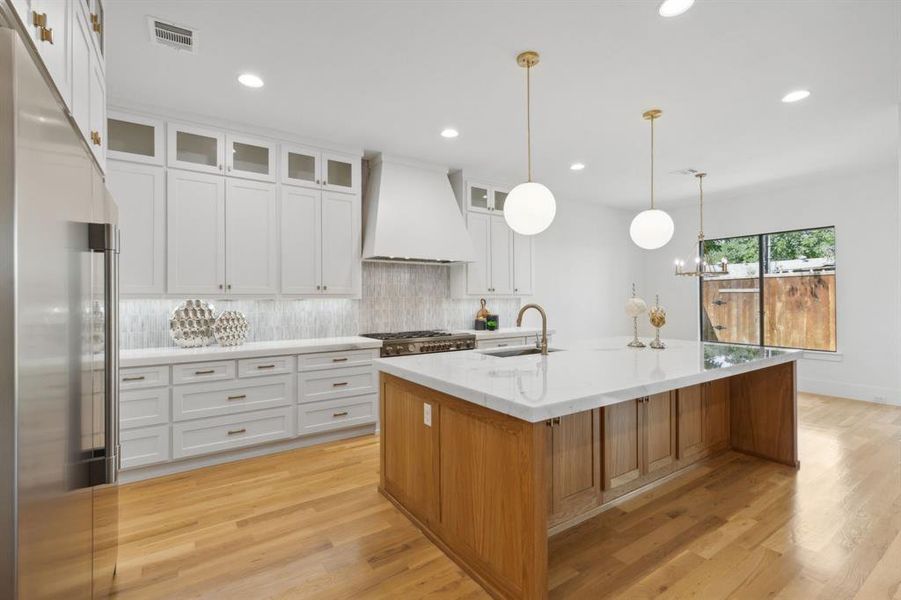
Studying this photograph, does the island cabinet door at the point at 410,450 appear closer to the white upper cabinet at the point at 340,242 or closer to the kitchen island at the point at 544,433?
the kitchen island at the point at 544,433

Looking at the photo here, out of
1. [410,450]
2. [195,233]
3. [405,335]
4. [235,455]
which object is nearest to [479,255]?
[405,335]

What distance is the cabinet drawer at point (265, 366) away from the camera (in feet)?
11.1

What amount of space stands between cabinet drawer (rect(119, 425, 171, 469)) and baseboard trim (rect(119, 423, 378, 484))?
0.08 m

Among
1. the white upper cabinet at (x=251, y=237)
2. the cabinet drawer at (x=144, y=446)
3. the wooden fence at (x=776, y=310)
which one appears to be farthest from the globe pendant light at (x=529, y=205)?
the wooden fence at (x=776, y=310)

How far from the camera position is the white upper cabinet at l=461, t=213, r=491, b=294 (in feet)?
16.4

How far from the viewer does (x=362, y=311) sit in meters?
4.54

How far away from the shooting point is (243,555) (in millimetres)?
2156

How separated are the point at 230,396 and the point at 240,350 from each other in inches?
13.9

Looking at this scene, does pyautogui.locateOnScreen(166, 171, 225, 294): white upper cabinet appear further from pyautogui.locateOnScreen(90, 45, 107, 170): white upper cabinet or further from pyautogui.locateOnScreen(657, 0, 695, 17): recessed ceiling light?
pyautogui.locateOnScreen(657, 0, 695, 17): recessed ceiling light

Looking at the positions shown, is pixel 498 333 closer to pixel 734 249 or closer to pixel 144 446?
pixel 144 446

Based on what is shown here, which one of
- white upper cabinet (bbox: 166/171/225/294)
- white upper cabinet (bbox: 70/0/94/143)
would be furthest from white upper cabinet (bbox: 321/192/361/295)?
white upper cabinet (bbox: 70/0/94/143)

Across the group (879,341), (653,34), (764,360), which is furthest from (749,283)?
(653,34)

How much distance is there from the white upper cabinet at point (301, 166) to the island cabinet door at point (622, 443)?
3.12 meters

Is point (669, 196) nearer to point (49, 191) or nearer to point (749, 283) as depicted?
point (749, 283)
